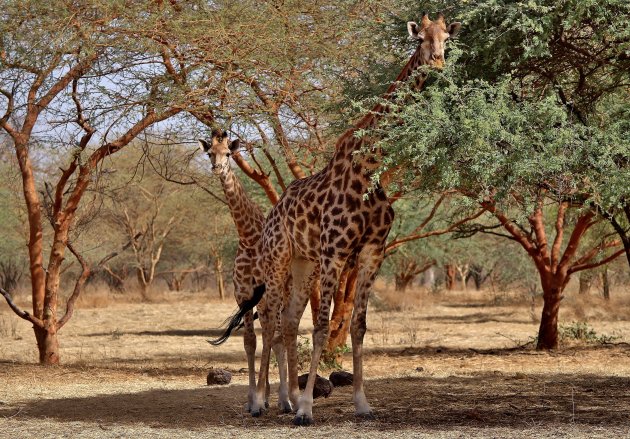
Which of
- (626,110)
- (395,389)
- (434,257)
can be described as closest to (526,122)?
(626,110)

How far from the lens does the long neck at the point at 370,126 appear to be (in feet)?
28.6

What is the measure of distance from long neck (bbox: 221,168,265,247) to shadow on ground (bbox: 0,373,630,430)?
5.89 feet

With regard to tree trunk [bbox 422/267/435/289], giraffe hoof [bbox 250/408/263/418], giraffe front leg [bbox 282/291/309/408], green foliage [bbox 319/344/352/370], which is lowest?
giraffe hoof [bbox 250/408/263/418]

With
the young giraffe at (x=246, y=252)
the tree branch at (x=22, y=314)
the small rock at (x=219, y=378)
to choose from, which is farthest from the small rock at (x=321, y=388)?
the tree branch at (x=22, y=314)

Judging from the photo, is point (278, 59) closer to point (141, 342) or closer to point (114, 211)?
point (141, 342)

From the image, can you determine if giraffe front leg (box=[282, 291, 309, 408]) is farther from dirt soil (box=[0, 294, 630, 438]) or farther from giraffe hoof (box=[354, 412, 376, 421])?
giraffe hoof (box=[354, 412, 376, 421])

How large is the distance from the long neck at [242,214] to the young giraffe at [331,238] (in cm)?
75

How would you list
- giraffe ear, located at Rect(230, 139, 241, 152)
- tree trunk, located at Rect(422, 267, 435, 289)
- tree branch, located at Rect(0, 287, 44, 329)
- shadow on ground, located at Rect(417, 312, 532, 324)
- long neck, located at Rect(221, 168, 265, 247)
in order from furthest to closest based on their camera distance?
tree trunk, located at Rect(422, 267, 435, 289) → shadow on ground, located at Rect(417, 312, 532, 324) → tree branch, located at Rect(0, 287, 44, 329) → long neck, located at Rect(221, 168, 265, 247) → giraffe ear, located at Rect(230, 139, 241, 152)

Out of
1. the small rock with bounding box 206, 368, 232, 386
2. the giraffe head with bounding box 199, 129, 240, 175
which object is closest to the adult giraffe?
the giraffe head with bounding box 199, 129, 240, 175

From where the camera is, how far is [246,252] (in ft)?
34.6

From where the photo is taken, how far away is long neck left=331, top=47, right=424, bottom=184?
870 cm

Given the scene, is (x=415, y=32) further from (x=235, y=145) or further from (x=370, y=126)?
(x=235, y=145)

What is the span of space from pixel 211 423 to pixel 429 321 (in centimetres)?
1857

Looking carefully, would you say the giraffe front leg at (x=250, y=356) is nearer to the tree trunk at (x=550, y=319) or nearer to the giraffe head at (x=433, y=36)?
the giraffe head at (x=433, y=36)
